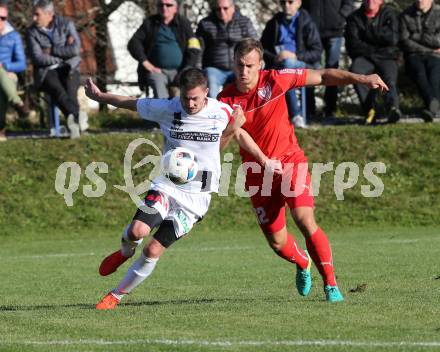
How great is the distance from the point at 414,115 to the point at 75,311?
1134 cm

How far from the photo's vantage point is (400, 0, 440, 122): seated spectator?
56.7 ft

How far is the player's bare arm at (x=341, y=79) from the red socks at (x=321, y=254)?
1274mm

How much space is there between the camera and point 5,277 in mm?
11852

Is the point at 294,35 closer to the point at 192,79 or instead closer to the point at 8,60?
the point at 8,60

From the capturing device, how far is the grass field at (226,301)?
666 cm

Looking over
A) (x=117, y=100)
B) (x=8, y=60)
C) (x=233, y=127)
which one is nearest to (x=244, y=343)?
(x=233, y=127)

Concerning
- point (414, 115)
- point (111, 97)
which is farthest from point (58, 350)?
point (414, 115)

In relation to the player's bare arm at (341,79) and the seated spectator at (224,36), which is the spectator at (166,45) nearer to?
the seated spectator at (224,36)

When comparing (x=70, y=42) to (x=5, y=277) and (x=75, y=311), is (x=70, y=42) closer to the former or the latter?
(x=5, y=277)

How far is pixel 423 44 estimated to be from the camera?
1738cm

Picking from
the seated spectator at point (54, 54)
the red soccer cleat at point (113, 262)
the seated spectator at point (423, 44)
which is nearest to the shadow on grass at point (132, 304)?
the red soccer cleat at point (113, 262)

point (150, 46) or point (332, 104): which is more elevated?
point (150, 46)

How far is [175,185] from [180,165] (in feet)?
0.66

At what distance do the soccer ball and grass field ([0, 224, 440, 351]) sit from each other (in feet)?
3.38
